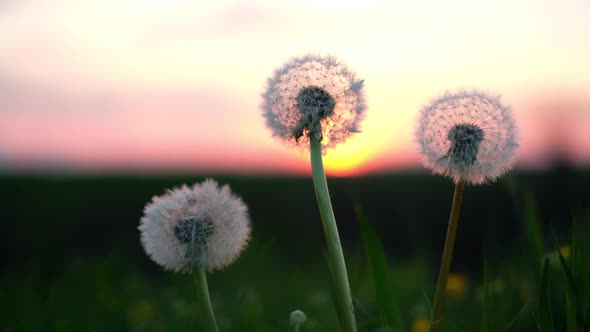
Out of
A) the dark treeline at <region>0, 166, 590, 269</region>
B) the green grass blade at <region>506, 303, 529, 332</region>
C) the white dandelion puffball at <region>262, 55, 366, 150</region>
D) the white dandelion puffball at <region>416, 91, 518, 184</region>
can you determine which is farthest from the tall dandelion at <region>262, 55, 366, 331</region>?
the dark treeline at <region>0, 166, 590, 269</region>

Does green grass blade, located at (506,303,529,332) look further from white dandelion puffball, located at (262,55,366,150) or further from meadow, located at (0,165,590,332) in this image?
white dandelion puffball, located at (262,55,366,150)

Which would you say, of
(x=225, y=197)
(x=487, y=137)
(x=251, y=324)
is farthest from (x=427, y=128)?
(x=251, y=324)

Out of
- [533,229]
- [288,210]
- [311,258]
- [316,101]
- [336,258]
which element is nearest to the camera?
[336,258]

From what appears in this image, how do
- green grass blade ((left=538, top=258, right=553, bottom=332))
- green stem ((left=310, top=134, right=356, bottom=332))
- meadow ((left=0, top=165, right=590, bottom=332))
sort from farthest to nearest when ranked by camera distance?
meadow ((left=0, top=165, right=590, bottom=332)) < green grass blade ((left=538, top=258, right=553, bottom=332)) < green stem ((left=310, top=134, right=356, bottom=332))

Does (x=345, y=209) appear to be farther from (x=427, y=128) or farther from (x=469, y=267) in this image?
(x=427, y=128)

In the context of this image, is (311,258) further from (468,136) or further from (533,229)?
(468,136)

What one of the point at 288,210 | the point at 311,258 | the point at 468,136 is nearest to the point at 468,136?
the point at 468,136

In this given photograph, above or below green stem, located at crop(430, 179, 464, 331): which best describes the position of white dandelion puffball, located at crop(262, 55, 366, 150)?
above
